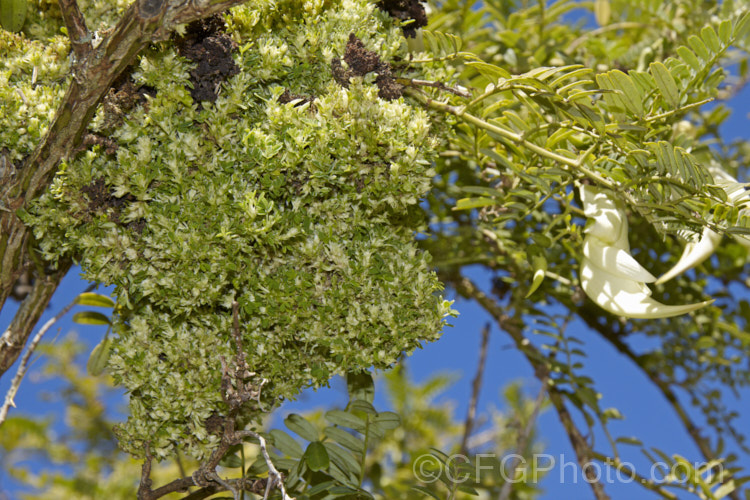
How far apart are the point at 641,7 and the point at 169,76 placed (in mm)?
850

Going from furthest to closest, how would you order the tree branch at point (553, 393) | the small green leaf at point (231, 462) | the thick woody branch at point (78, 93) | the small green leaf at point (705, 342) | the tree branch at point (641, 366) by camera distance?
the tree branch at point (641, 366)
the small green leaf at point (705, 342)
the tree branch at point (553, 393)
the small green leaf at point (231, 462)
the thick woody branch at point (78, 93)

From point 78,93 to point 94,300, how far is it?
303mm

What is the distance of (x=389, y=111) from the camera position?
54cm

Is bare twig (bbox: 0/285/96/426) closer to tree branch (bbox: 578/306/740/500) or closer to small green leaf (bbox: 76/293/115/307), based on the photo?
small green leaf (bbox: 76/293/115/307)

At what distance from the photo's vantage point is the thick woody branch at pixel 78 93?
0.47m

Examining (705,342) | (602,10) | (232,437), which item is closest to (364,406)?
(232,437)

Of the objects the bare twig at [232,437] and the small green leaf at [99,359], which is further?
the small green leaf at [99,359]

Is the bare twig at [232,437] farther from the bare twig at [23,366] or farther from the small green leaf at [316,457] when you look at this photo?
the bare twig at [23,366]

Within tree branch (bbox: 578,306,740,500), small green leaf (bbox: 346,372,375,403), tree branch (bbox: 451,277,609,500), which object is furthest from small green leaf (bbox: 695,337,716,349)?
small green leaf (bbox: 346,372,375,403)

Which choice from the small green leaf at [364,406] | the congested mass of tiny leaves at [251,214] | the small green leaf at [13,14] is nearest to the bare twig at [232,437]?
the congested mass of tiny leaves at [251,214]

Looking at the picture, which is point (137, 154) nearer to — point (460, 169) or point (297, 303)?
point (297, 303)

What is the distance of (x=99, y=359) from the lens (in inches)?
29.5

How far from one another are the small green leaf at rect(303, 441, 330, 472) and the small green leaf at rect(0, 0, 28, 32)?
19.6 inches

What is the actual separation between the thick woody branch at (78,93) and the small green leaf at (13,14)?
168 mm
